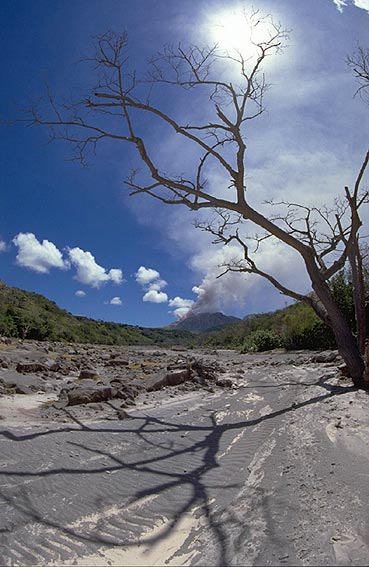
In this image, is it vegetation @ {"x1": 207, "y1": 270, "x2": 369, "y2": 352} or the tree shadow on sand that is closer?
the tree shadow on sand

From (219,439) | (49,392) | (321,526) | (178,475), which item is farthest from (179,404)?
(321,526)

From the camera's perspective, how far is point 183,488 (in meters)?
3.40

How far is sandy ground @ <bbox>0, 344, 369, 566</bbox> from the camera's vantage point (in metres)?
2.31

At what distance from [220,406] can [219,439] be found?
7.26ft

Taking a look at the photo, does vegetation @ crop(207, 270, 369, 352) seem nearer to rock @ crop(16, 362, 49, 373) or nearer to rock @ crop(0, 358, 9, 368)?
rock @ crop(16, 362, 49, 373)

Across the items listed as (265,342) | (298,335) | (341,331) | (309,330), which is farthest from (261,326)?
(341,331)

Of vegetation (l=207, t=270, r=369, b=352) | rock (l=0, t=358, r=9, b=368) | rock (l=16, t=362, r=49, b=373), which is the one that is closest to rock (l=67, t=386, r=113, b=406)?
rock (l=16, t=362, r=49, b=373)

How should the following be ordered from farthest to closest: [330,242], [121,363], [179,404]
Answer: [121,363], [330,242], [179,404]

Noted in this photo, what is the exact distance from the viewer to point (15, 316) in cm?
3378

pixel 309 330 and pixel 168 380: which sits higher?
pixel 309 330

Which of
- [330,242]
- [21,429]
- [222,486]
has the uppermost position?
[330,242]

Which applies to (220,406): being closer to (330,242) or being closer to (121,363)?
(330,242)

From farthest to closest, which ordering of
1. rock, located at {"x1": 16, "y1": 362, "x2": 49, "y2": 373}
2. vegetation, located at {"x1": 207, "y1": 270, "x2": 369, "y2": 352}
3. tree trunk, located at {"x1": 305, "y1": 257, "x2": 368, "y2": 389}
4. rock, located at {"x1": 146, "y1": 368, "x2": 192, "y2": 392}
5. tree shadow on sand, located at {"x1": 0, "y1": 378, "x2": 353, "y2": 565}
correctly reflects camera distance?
vegetation, located at {"x1": 207, "y1": 270, "x2": 369, "y2": 352} → rock, located at {"x1": 16, "y1": 362, "x2": 49, "y2": 373} → rock, located at {"x1": 146, "y1": 368, "x2": 192, "y2": 392} → tree trunk, located at {"x1": 305, "y1": 257, "x2": 368, "y2": 389} → tree shadow on sand, located at {"x1": 0, "y1": 378, "x2": 353, "y2": 565}

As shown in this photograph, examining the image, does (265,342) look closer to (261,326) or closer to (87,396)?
(261,326)
